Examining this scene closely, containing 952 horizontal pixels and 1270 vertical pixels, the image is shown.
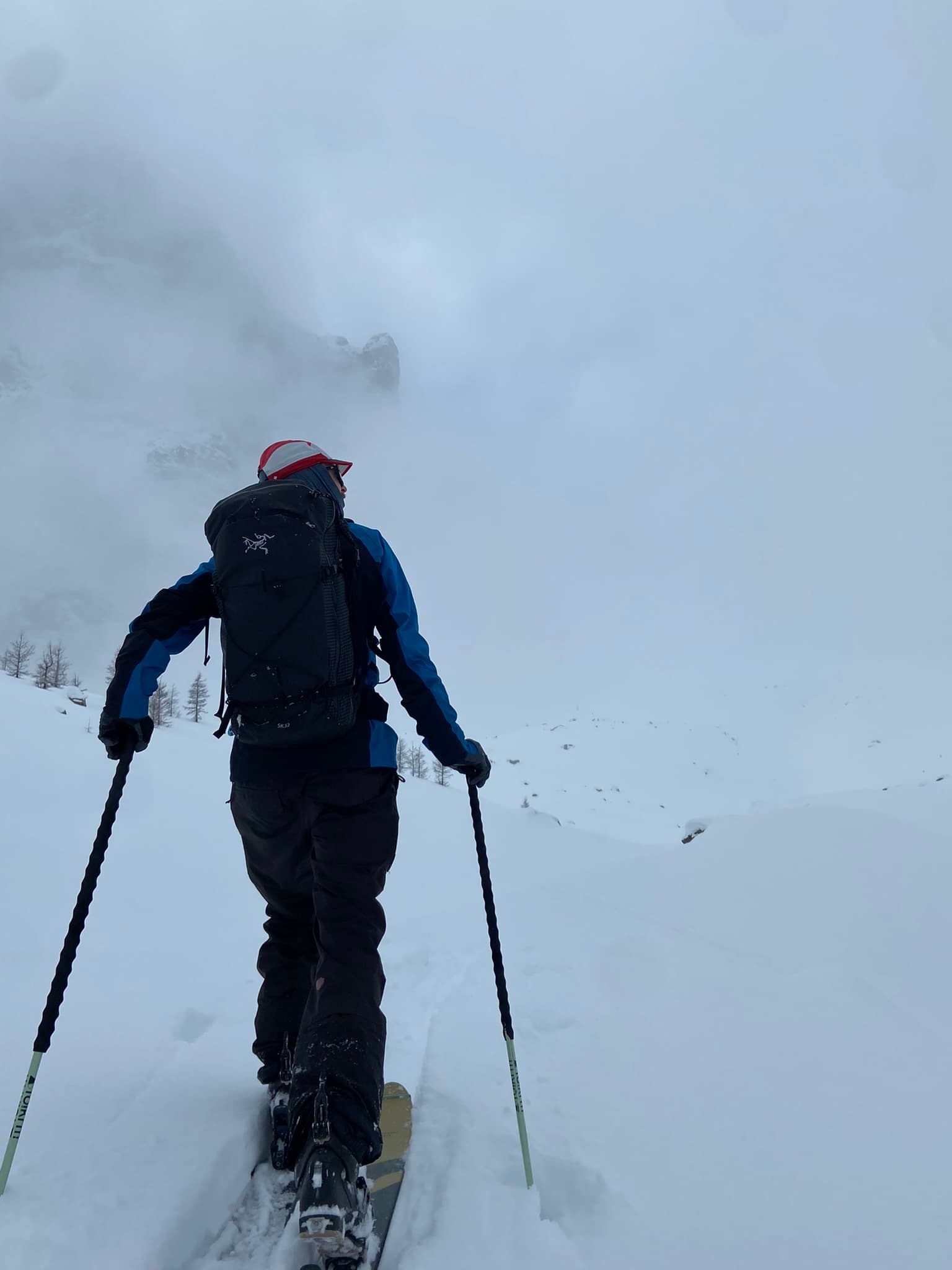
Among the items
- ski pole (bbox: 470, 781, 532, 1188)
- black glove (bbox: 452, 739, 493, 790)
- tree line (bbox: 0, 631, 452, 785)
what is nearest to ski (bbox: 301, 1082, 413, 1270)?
ski pole (bbox: 470, 781, 532, 1188)

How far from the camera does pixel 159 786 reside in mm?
7906

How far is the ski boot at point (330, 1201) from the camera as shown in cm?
170

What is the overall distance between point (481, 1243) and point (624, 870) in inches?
216

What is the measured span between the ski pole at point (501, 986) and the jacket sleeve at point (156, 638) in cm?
146

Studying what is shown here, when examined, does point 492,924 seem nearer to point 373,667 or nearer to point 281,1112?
point 281,1112

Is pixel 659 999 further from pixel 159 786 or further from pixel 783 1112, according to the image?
pixel 159 786

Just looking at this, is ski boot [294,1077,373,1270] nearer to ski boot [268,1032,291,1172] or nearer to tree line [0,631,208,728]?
ski boot [268,1032,291,1172]

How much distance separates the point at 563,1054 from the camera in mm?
3516

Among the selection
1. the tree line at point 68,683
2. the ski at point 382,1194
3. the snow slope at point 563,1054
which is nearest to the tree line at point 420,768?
the tree line at point 68,683

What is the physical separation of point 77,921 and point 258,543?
1.53 m

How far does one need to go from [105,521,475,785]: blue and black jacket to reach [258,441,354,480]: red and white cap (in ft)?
1.29

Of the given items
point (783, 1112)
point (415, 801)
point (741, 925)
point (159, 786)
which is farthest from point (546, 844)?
point (783, 1112)

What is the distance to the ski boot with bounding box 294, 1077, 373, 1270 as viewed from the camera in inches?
66.9

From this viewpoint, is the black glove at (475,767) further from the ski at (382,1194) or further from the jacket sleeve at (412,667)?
the ski at (382,1194)
